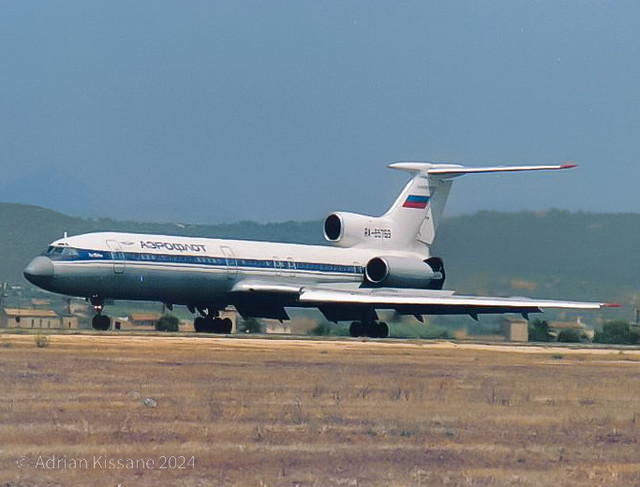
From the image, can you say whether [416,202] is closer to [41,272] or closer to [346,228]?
[346,228]

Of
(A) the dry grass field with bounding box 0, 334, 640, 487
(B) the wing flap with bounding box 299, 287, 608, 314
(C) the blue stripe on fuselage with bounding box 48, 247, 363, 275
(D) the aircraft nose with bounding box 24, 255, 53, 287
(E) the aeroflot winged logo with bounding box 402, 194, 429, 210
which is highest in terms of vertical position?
(E) the aeroflot winged logo with bounding box 402, 194, 429, 210

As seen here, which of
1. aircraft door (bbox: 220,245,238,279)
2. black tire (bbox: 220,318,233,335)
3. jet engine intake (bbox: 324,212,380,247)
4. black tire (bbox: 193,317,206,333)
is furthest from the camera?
jet engine intake (bbox: 324,212,380,247)

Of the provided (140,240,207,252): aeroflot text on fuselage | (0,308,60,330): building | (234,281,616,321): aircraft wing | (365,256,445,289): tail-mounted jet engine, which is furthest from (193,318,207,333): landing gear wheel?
(0,308,60,330): building

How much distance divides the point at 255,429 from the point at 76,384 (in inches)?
241

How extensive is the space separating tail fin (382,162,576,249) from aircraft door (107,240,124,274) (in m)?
13.6

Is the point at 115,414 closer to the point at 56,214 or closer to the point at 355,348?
the point at 355,348

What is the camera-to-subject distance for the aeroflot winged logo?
54669mm

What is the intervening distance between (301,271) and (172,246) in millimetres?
5685

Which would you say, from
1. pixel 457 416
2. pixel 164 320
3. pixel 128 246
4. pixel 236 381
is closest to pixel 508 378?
pixel 236 381

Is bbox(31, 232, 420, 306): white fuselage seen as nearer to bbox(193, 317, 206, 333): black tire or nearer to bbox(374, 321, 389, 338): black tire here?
bbox(193, 317, 206, 333): black tire

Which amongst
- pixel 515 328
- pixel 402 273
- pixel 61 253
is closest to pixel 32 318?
pixel 61 253

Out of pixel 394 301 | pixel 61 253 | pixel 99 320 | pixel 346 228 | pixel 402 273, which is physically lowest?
pixel 99 320

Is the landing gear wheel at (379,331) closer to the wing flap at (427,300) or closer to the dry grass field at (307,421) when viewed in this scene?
the wing flap at (427,300)

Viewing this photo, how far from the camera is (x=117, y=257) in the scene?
4394cm
